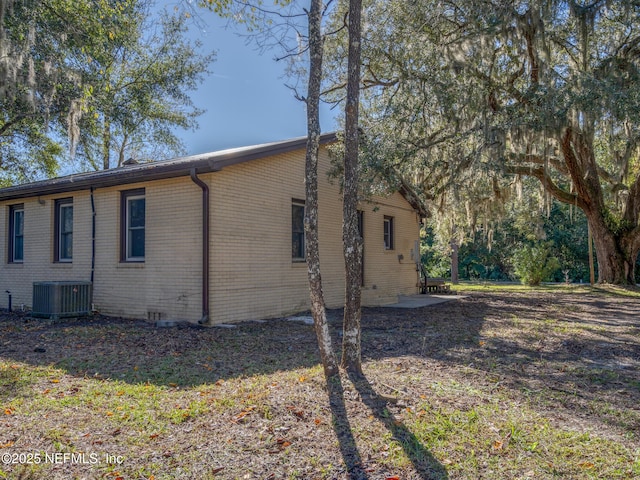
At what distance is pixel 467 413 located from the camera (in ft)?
12.6

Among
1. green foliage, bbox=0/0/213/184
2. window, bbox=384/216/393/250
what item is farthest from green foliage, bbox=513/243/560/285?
green foliage, bbox=0/0/213/184

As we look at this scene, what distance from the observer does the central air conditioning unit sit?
9.05 meters

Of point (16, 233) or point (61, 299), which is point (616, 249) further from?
point (16, 233)

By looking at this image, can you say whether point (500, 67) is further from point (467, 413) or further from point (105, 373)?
point (105, 373)

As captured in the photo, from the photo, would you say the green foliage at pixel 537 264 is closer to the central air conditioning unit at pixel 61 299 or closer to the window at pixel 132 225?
the window at pixel 132 225

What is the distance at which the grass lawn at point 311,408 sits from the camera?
3037mm

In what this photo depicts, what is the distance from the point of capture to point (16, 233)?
11820 mm

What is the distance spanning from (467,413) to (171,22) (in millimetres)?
16545

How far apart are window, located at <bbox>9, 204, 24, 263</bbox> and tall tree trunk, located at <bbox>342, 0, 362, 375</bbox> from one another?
10.4 m

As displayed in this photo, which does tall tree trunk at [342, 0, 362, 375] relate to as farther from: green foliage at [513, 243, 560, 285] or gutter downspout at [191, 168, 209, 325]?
green foliage at [513, 243, 560, 285]

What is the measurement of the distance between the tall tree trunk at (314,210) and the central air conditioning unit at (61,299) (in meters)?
6.71

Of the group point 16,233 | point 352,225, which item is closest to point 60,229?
point 16,233

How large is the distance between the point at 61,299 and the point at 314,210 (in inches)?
272

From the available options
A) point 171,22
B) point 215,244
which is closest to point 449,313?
point 215,244
